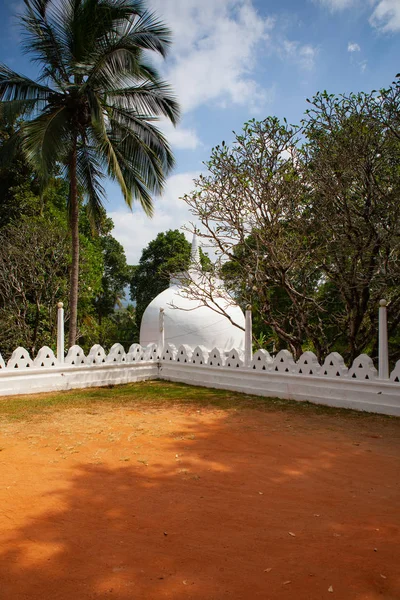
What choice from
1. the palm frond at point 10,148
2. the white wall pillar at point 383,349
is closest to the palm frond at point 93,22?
the palm frond at point 10,148

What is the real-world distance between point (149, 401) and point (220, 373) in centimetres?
230

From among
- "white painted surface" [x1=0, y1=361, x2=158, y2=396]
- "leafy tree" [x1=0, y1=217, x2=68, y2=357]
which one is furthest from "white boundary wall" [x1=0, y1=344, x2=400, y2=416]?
"leafy tree" [x1=0, y1=217, x2=68, y2=357]

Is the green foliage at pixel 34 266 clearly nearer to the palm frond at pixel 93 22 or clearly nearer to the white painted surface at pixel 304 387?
the palm frond at pixel 93 22

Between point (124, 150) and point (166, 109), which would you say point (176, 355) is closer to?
point (124, 150)

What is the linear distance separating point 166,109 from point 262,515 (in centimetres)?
1252

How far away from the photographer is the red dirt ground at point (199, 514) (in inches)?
98.4

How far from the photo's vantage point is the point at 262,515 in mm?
3359

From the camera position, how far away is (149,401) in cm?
840

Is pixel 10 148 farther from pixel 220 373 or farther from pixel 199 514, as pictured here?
pixel 199 514

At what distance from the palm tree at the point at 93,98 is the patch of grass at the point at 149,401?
3.65m

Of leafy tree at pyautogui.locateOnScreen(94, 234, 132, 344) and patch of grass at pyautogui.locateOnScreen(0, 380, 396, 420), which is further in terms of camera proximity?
leafy tree at pyautogui.locateOnScreen(94, 234, 132, 344)

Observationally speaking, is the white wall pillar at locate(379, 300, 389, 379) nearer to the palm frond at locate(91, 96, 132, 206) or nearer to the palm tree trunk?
the palm frond at locate(91, 96, 132, 206)

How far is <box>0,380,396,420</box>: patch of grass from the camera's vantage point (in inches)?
291

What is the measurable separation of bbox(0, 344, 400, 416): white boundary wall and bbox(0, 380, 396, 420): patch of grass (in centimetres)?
28
